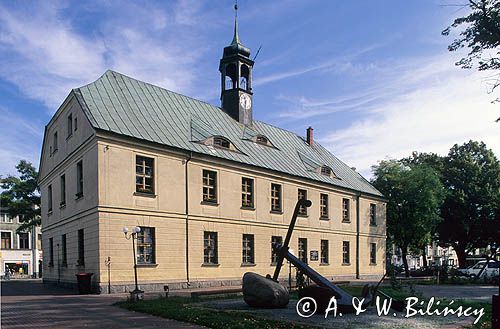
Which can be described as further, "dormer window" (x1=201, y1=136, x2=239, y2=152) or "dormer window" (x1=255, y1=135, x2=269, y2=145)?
"dormer window" (x1=255, y1=135, x2=269, y2=145)

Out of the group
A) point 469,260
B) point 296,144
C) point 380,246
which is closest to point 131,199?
point 296,144

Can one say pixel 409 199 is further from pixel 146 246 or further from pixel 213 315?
pixel 213 315

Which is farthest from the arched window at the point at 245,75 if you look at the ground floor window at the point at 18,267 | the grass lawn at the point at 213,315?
the ground floor window at the point at 18,267

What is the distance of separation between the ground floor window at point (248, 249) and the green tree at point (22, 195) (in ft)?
89.6

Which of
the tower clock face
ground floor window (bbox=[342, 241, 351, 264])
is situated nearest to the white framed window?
the tower clock face

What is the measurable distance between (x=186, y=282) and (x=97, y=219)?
568 centimetres

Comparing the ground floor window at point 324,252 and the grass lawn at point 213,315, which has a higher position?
the grass lawn at point 213,315

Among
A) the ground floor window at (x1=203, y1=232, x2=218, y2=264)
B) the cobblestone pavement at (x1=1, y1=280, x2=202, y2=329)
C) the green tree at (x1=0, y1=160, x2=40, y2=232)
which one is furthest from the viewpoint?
the green tree at (x1=0, y1=160, x2=40, y2=232)

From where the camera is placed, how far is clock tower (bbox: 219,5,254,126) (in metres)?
32.5

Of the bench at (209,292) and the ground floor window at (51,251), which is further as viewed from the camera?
the ground floor window at (51,251)

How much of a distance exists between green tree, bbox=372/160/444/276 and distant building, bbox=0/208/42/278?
42.1 meters

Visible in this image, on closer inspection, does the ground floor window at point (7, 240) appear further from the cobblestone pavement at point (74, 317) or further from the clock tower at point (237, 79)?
the cobblestone pavement at point (74, 317)

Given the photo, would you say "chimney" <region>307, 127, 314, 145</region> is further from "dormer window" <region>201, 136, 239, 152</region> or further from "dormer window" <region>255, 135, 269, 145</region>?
"dormer window" <region>201, 136, 239, 152</region>

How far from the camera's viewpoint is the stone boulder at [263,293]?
13789 millimetres
